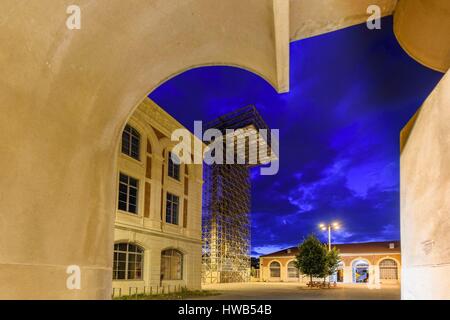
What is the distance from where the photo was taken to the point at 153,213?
914 inches

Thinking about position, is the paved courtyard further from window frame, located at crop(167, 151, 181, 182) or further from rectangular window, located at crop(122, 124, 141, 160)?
rectangular window, located at crop(122, 124, 141, 160)

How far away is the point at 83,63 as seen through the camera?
167 inches

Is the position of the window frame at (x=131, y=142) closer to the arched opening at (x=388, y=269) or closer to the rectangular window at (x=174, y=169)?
the rectangular window at (x=174, y=169)

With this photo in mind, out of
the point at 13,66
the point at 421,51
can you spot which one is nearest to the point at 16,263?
the point at 13,66

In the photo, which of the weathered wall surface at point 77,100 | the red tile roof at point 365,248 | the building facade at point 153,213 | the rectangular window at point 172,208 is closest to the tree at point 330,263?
the building facade at point 153,213

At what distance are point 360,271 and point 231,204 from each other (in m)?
20.8

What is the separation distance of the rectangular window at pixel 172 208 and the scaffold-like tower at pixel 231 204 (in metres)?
21.6

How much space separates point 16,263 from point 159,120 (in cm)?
2156

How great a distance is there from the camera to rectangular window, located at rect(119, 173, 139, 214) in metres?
20.8

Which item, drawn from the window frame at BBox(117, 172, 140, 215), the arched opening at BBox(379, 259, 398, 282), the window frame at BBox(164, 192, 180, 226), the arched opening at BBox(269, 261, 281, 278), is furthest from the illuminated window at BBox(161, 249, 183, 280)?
the arched opening at BBox(379, 259, 398, 282)

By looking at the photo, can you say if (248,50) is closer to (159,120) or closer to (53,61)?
(53,61)

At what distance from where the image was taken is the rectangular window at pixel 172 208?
25377mm
